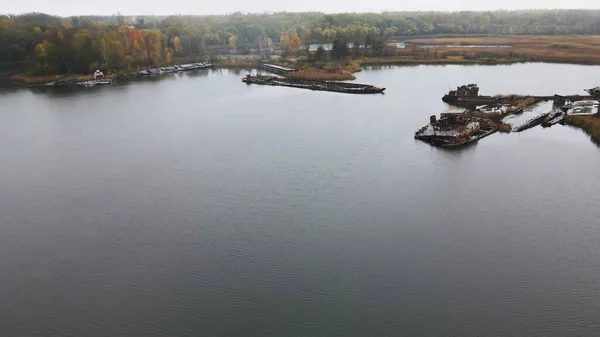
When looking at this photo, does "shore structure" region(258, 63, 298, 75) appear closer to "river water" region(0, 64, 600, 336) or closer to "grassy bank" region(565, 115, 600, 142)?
"river water" region(0, 64, 600, 336)

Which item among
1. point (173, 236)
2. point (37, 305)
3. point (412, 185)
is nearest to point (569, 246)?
point (412, 185)

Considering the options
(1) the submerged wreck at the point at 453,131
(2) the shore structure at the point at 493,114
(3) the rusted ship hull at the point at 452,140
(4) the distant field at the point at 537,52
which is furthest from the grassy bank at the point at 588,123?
(4) the distant field at the point at 537,52

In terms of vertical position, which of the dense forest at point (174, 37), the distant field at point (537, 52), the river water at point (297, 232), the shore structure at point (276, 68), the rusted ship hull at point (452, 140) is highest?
the dense forest at point (174, 37)

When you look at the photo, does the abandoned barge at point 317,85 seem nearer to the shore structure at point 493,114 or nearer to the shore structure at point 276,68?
the shore structure at point 276,68

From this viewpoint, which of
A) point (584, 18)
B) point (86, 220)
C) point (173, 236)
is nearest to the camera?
point (173, 236)

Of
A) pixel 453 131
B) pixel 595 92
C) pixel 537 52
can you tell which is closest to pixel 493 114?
pixel 453 131

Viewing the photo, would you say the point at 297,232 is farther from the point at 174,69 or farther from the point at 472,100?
the point at 174,69

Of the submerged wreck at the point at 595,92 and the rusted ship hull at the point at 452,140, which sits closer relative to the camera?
the rusted ship hull at the point at 452,140

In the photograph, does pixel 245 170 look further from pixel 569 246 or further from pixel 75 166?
pixel 569 246
